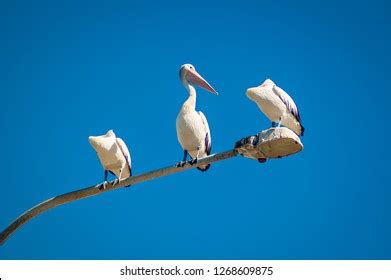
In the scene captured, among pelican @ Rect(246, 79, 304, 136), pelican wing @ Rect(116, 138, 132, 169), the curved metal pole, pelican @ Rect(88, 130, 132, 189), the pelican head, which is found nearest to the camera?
the curved metal pole

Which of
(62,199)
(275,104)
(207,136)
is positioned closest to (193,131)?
(207,136)

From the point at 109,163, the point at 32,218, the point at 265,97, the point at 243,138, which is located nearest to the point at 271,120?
the point at 265,97

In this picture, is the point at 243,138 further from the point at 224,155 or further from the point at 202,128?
the point at 202,128

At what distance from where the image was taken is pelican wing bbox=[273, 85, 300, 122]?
1455 centimetres

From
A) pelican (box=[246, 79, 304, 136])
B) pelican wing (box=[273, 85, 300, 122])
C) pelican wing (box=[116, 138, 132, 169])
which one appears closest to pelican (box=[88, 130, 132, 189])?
pelican wing (box=[116, 138, 132, 169])

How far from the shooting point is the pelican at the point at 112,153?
15.3m

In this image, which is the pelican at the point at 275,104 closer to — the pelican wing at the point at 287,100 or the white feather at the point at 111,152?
the pelican wing at the point at 287,100

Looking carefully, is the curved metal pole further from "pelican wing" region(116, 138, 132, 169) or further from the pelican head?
the pelican head

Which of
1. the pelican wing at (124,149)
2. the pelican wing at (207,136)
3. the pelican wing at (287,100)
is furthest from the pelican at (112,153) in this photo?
the pelican wing at (287,100)

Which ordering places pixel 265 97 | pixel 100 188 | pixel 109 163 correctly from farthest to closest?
pixel 109 163 → pixel 265 97 → pixel 100 188

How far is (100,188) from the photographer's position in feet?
34.8

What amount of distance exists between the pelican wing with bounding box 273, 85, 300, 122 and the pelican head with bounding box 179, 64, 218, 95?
1.63 m
